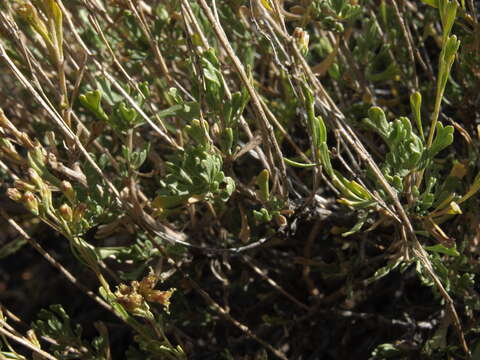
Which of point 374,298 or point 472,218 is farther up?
point 472,218

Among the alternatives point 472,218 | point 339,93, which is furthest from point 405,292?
point 339,93

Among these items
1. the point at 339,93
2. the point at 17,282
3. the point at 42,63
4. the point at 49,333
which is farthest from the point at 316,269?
the point at 17,282

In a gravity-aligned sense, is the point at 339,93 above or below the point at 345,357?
above

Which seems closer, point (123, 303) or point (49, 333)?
point (123, 303)

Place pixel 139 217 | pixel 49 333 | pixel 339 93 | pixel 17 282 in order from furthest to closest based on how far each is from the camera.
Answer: pixel 17 282, pixel 339 93, pixel 49 333, pixel 139 217

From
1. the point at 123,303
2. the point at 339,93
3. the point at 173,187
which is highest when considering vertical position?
the point at 173,187

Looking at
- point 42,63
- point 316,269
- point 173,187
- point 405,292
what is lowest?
point 405,292

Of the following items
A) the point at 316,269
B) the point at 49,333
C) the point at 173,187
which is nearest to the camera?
the point at 173,187

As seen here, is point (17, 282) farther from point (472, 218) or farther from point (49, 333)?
point (472, 218)

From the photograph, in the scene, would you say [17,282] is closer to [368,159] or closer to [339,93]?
[339,93]
